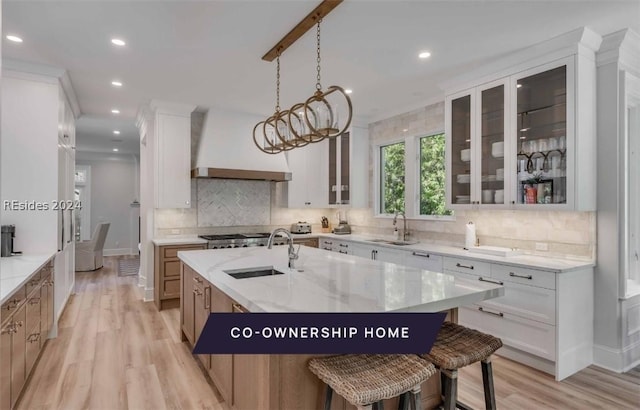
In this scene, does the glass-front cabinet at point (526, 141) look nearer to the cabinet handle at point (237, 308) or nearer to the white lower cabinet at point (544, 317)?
the white lower cabinet at point (544, 317)

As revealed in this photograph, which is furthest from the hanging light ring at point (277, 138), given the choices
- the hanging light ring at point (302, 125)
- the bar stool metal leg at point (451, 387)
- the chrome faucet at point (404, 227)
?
the chrome faucet at point (404, 227)

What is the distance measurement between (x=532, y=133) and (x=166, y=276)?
14.1 ft

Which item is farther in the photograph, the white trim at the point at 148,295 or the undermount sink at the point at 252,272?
the white trim at the point at 148,295

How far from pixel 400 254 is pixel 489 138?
1.58 meters

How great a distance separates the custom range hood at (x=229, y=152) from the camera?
506 centimetres

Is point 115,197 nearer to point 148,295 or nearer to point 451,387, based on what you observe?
point 148,295

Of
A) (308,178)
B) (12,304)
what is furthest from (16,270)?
(308,178)

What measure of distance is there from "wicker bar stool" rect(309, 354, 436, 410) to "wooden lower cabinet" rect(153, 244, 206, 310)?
3.47 metres

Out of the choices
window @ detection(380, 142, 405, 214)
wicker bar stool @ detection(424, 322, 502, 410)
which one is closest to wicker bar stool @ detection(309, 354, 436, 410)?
wicker bar stool @ detection(424, 322, 502, 410)

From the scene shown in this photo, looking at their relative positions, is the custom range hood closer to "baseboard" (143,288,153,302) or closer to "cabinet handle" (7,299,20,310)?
"baseboard" (143,288,153,302)

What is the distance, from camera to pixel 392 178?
5.53 metres

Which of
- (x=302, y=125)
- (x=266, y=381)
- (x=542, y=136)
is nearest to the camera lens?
(x=266, y=381)

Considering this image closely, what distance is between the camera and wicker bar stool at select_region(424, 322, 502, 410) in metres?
1.79

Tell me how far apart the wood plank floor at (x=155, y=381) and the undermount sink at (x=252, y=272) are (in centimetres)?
86
